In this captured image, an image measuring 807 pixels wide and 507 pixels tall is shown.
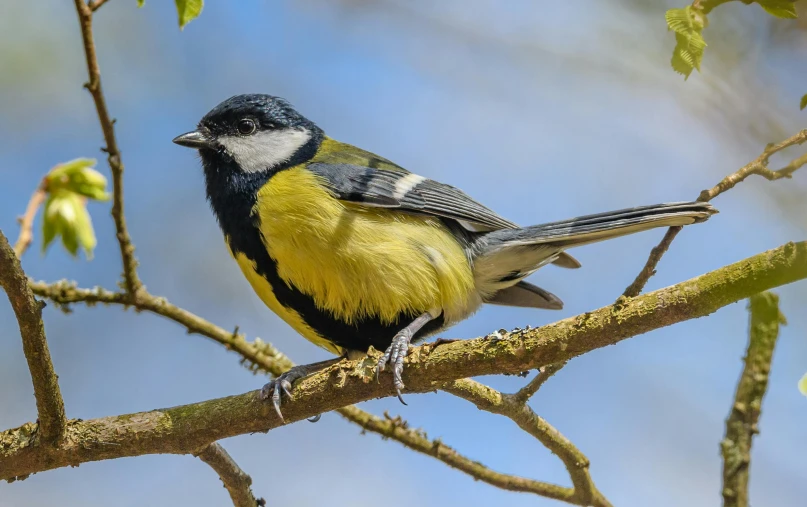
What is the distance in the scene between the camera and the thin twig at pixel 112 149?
89.1 inches

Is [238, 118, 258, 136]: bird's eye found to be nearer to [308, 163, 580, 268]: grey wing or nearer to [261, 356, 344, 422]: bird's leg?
[308, 163, 580, 268]: grey wing

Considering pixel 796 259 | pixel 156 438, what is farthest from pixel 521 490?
pixel 796 259

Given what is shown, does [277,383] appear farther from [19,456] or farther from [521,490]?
[521,490]

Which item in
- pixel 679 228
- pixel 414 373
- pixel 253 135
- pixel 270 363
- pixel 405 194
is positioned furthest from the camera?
pixel 253 135

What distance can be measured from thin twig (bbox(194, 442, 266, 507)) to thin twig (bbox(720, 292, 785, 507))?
153cm

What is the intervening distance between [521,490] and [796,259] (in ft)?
5.30

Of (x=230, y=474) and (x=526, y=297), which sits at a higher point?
(x=526, y=297)

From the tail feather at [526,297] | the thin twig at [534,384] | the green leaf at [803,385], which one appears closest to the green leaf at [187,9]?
the thin twig at [534,384]

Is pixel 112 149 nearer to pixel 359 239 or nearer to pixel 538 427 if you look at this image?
pixel 359 239

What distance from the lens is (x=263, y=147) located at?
3408 mm

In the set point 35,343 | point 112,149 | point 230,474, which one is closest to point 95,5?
point 112,149

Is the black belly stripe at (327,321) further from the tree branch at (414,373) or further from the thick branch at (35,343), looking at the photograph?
the thick branch at (35,343)

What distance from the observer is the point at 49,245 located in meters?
2.80

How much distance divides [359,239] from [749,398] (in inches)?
55.8
